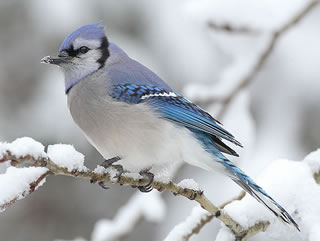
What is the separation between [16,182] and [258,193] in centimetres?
90

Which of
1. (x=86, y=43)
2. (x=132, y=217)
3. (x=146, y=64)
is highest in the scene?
(x=86, y=43)

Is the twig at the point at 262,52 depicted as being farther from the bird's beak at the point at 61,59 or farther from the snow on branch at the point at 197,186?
the snow on branch at the point at 197,186

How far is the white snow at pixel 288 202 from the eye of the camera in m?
1.83

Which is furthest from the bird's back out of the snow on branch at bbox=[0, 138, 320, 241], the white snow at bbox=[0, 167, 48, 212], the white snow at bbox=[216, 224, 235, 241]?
the white snow at bbox=[0, 167, 48, 212]

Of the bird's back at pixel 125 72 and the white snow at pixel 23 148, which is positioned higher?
the white snow at pixel 23 148

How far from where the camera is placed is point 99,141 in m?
2.31

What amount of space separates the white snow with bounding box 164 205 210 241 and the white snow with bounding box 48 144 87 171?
44 cm

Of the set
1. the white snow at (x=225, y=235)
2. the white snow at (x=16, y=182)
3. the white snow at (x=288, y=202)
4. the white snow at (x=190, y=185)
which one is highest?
the white snow at (x=16, y=182)

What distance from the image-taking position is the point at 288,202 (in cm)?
195

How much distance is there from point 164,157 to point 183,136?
0.47 feet

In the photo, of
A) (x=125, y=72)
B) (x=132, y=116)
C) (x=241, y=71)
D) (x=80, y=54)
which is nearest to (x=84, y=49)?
(x=80, y=54)

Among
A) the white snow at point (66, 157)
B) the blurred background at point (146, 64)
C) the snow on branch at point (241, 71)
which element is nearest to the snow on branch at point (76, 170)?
the white snow at point (66, 157)

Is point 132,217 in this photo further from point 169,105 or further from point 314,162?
point 314,162

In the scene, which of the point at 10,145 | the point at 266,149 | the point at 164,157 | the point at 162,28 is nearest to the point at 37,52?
the point at 162,28
